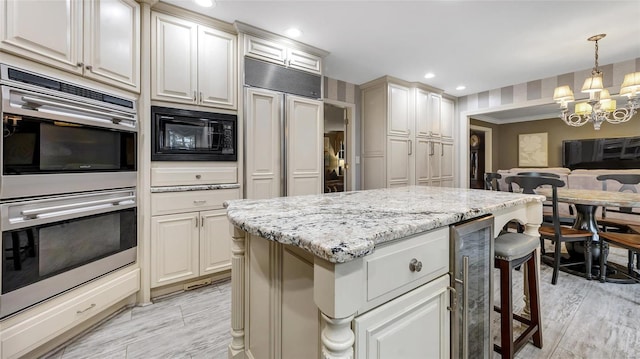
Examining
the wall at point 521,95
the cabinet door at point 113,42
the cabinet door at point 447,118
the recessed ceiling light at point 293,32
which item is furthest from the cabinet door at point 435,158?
the cabinet door at point 113,42

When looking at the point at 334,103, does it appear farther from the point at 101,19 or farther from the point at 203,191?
the point at 101,19

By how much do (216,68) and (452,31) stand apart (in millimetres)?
2314

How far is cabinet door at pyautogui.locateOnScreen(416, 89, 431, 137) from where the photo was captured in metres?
4.32

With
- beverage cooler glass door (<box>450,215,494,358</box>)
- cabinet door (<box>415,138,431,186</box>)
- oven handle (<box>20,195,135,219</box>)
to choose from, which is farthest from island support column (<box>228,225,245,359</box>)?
cabinet door (<box>415,138,431,186</box>)

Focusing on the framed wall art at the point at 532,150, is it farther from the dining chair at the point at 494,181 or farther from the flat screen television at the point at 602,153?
the dining chair at the point at 494,181

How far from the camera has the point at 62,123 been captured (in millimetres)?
1549

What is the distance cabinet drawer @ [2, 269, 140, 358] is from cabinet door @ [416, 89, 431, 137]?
413 cm

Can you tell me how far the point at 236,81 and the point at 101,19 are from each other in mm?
986

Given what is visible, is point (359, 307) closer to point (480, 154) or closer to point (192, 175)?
point (192, 175)

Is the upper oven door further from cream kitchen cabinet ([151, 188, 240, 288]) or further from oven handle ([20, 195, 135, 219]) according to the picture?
cream kitchen cabinet ([151, 188, 240, 288])

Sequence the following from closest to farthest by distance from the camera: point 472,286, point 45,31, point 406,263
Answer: point 406,263
point 472,286
point 45,31

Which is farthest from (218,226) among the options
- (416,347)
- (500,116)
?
(500,116)

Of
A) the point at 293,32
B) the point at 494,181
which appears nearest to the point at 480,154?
the point at 494,181

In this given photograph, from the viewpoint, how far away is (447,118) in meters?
4.94
